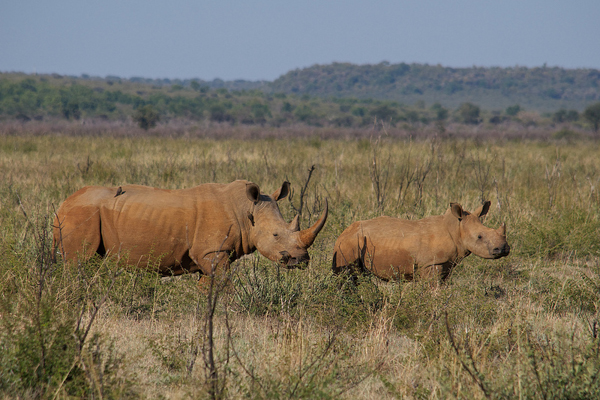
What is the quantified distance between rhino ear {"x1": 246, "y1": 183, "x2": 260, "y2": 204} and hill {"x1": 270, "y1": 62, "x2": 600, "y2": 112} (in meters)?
123

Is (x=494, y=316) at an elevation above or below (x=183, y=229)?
below

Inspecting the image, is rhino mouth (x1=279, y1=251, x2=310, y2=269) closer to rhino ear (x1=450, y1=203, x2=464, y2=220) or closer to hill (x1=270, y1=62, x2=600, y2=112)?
rhino ear (x1=450, y1=203, x2=464, y2=220)

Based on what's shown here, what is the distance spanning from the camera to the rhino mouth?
461cm

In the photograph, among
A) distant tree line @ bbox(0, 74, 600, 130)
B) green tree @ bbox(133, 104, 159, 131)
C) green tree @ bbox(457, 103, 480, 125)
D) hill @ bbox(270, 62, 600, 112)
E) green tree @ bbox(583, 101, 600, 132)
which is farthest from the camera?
hill @ bbox(270, 62, 600, 112)

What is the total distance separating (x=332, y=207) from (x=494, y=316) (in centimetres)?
372

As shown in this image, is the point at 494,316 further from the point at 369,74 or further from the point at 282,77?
the point at 282,77

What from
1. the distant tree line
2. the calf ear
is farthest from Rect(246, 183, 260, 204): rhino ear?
the distant tree line

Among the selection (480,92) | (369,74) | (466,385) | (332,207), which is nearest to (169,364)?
(466,385)

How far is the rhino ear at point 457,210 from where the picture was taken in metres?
5.04

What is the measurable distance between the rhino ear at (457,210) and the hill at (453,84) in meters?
122

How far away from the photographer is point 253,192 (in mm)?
4824

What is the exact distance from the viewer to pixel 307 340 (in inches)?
156

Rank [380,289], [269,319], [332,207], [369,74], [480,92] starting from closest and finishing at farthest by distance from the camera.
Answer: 1. [269,319]
2. [380,289]
3. [332,207]
4. [480,92]
5. [369,74]

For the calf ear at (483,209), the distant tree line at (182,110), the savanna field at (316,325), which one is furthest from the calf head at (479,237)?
the distant tree line at (182,110)
